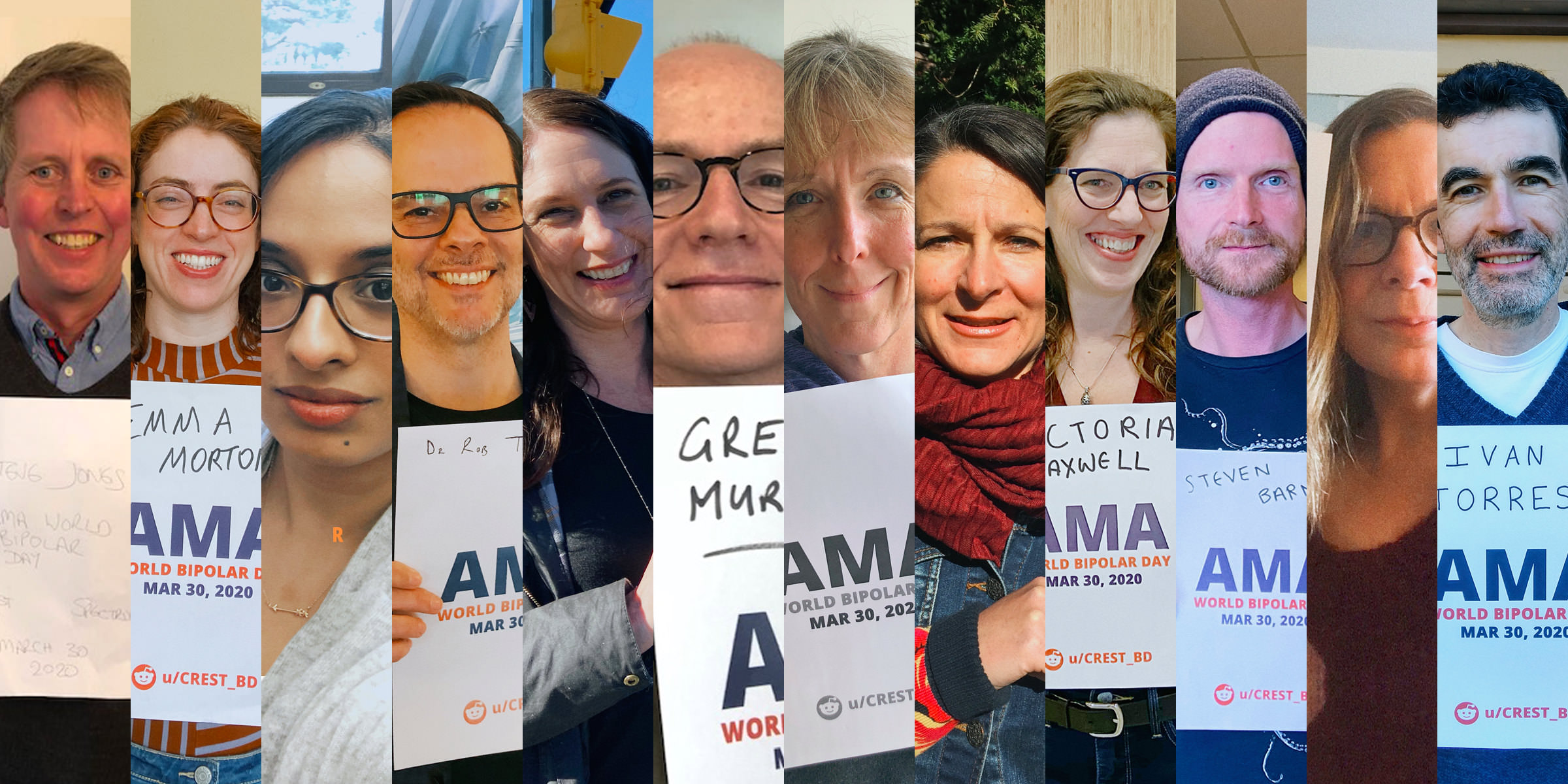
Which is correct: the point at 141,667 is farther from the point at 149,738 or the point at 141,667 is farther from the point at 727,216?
the point at 727,216

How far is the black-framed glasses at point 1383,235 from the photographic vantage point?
119 inches

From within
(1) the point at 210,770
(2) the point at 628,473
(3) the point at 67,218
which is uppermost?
(3) the point at 67,218

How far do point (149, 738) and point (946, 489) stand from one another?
242 centimetres

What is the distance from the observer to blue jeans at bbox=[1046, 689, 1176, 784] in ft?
9.96

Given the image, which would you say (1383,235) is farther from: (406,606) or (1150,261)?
(406,606)

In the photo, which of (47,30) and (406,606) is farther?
(47,30)

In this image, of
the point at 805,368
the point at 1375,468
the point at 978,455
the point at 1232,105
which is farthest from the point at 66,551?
the point at 1375,468

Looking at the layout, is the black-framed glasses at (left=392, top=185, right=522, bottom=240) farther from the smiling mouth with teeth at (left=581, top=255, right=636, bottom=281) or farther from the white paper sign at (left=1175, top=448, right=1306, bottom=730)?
the white paper sign at (left=1175, top=448, right=1306, bottom=730)

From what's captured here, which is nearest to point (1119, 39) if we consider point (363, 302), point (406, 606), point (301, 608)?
point (363, 302)

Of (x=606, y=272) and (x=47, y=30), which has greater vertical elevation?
(x=47, y=30)

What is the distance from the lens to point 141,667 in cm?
305

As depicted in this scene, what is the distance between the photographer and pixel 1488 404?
306 cm

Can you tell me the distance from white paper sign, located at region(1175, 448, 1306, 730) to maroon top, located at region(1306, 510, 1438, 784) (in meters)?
0.06

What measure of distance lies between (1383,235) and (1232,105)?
1.88 ft
